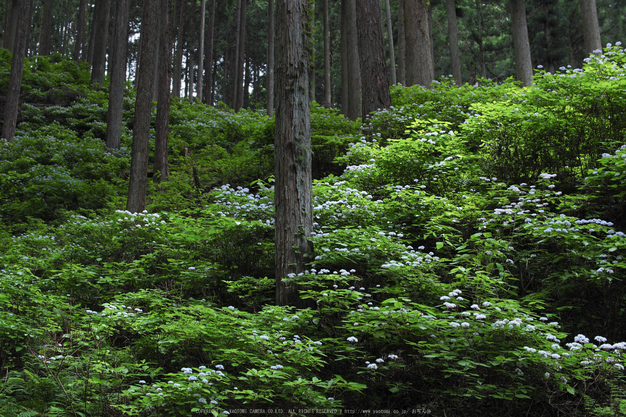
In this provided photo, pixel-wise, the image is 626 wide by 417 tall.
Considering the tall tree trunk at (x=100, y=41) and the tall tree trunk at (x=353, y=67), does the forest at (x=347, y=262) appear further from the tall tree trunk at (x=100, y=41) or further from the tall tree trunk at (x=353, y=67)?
the tall tree trunk at (x=100, y=41)

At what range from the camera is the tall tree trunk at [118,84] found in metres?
13.9

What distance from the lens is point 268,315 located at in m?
3.76

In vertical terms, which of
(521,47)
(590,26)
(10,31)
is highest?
(10,31)

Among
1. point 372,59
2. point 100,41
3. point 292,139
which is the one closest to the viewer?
point 292,139

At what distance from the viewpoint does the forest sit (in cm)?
305

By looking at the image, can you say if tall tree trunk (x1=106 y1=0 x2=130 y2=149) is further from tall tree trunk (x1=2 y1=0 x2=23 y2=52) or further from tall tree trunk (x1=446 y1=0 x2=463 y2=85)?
tall tree trunk (x1=446 y1=0 x2=463 y2=85)

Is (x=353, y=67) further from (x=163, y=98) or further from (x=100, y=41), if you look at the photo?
(x=100, y=41)

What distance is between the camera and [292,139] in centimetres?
465

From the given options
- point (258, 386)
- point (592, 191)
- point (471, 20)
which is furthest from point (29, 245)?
point (471, 20)

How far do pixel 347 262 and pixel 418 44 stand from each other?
8.91 metres

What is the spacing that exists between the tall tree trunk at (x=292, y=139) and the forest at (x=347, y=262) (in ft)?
0.07

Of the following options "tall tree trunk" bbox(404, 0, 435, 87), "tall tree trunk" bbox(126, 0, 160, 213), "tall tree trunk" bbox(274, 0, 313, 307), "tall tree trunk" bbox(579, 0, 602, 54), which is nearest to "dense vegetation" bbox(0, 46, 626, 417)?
"tall tree trunk" bbox(274, 0, 313, 307)

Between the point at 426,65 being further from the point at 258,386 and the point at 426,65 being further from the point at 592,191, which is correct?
the point at 258,386

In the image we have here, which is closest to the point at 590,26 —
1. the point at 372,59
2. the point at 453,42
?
the point at 372,59
